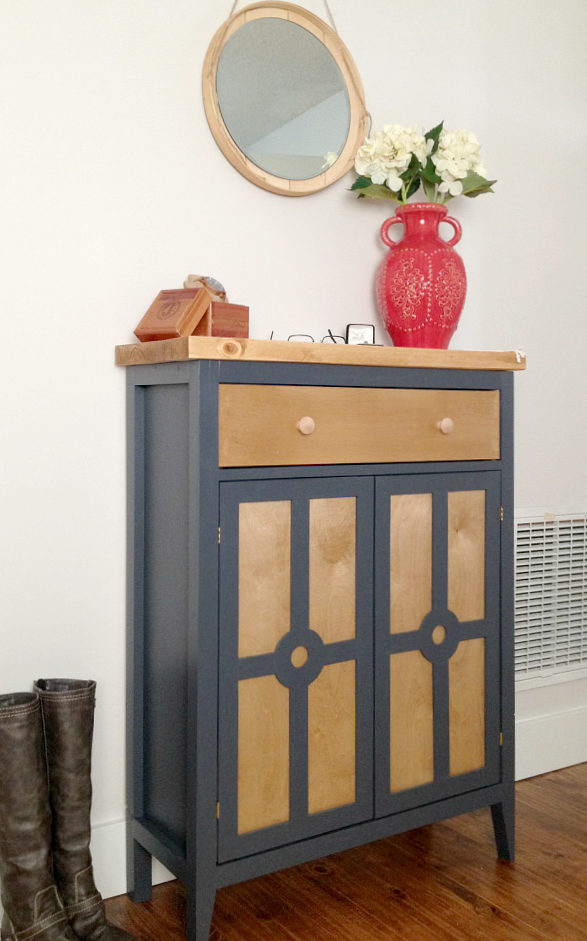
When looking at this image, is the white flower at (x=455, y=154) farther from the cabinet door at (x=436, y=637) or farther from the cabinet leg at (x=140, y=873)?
the cabinet leg at (x=140, y=873)

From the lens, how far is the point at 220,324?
180 centimetres

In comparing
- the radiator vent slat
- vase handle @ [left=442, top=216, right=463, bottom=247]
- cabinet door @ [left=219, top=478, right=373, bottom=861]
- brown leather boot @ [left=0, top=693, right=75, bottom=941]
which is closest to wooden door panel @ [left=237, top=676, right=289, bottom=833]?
cabinet door @ [left=219, top=478, right=373, bottom=861]

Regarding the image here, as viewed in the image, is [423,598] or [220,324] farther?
[423,598]

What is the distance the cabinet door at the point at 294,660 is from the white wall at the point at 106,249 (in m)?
0.38

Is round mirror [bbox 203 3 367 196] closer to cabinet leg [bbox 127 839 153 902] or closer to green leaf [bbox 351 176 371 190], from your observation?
green leaf [bbox 351 176 371 190]

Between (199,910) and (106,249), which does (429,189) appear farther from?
(199,910)

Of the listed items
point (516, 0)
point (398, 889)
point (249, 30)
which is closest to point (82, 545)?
point (398, 889)

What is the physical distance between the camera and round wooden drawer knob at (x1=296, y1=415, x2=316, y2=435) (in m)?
1.71

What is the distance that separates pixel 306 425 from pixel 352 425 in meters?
0.12

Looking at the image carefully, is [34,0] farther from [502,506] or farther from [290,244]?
[502,506]

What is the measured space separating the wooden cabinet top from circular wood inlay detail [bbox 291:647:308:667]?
562mm

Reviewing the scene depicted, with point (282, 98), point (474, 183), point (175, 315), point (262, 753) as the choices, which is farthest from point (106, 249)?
point (262, 753)

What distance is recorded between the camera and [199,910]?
1.63m

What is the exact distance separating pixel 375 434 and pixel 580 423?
3.71 feet
